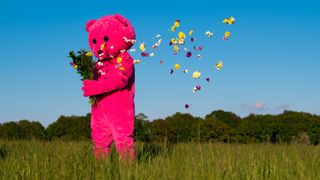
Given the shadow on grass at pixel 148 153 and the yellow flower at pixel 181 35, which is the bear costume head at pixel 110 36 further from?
the yellow flower at pixel 181 35

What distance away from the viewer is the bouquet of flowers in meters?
6.43

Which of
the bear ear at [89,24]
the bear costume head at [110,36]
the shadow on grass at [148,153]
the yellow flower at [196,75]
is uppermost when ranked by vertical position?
the bear ear at [89,24]

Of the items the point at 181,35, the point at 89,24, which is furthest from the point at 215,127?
the point at 181,35

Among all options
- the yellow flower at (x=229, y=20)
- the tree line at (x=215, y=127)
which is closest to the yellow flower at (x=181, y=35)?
the yellow flower at (x=229, y=20)

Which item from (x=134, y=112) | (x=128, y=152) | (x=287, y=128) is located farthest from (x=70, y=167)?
(x=287, y=128)

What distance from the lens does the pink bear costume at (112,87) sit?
6.25m

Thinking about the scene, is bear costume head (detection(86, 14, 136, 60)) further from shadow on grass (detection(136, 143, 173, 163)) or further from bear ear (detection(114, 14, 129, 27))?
shadow on grass (detection(136, 143, 173, 163))

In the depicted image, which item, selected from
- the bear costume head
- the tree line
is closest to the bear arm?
the bear costume head

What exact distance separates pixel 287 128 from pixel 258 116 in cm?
191

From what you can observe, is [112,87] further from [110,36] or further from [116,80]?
[110,36]

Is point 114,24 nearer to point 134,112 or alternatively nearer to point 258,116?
point 134,112

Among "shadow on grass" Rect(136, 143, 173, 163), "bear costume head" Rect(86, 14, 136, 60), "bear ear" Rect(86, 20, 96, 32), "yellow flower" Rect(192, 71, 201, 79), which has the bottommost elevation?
"shadow on grass" Rect(136, 143, 173, 163)

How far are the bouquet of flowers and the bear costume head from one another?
7.4 inches

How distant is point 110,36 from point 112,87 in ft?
2.87
